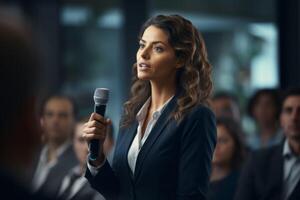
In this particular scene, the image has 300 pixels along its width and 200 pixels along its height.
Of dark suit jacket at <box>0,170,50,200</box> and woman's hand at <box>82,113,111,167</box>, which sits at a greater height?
dark suit jacket at <box>0,170,50,200</box>

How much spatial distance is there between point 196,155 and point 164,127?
15 cm

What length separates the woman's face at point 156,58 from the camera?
2.95 metres

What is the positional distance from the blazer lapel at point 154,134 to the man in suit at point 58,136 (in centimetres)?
270

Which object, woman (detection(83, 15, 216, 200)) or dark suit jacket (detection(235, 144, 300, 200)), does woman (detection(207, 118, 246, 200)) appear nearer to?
dark suit jacket (detection(235, 144, 300, 200))

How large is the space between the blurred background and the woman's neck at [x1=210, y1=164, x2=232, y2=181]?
2.95 metres

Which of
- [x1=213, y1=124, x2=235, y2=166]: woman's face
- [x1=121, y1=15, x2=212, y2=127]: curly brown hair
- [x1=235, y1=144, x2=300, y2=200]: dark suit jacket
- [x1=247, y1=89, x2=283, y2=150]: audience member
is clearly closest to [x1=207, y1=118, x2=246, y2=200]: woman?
[x1=213, y1=124, x2=235, y2=166]: woman's face

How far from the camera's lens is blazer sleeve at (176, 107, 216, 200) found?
9.21 feet

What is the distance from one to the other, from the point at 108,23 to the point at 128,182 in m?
5.59

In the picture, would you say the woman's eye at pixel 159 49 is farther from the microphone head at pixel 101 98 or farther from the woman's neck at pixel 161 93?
the microphone head at pixel 101 98

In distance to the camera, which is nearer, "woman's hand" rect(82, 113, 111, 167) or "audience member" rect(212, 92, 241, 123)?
"woman's hand" rect(82, 113, 111, 167)

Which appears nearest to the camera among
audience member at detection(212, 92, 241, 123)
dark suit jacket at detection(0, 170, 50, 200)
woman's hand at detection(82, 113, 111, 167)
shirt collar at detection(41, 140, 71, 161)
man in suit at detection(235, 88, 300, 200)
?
A: dark suit jacket at detection(0, 170, 50, 200)

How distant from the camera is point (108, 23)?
27.5 ft

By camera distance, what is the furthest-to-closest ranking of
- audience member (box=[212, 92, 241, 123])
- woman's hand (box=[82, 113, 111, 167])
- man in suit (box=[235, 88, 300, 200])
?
audience member (box=[212, 92, 241, 123]) < man in suit (box=[235, 88, 300, 200]) < woman's hand (box=[82, 113, 111, 167])

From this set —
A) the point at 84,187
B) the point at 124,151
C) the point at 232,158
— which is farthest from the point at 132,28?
the point at 124,151
